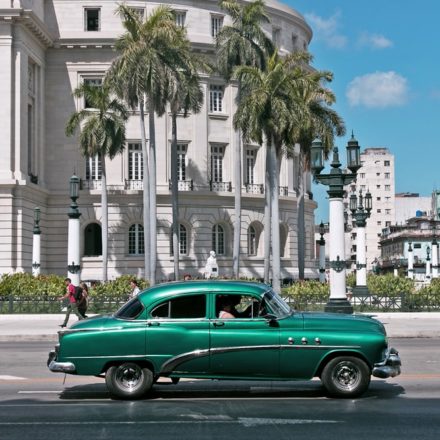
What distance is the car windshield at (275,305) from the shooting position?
12.1 metres

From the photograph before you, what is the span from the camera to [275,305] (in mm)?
12242

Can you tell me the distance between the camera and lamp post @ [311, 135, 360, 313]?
24.4 m

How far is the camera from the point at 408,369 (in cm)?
1550

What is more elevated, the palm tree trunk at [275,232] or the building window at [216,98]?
the building window at [216,98]

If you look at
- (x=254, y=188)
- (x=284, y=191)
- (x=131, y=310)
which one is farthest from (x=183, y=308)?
(x=284, y=191)

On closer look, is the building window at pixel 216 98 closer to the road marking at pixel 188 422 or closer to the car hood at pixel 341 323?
the car hood at pixel 341 323

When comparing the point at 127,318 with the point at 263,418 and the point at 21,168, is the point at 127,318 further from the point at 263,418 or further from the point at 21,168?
the point at 21,168

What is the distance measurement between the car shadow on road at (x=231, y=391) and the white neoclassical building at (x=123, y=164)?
39416 millimetres

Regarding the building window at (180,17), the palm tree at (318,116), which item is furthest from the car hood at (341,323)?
the building window at (180,17)

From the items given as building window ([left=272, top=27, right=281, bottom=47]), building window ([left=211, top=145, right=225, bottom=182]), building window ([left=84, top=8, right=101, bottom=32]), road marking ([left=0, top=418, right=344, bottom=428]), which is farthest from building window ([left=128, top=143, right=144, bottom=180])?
road marking ([left=0, top=418, right=344, bottom=428])

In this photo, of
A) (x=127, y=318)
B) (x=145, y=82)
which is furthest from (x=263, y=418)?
(x=145, y=82)

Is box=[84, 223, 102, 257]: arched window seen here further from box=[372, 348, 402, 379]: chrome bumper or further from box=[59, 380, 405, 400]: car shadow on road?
box=[372, 348, 402, 379]: chrome bumper

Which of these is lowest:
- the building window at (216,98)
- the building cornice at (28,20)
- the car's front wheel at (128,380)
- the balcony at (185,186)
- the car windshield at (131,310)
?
the car's front wheel at (128,380)

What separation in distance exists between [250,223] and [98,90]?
15.6m
